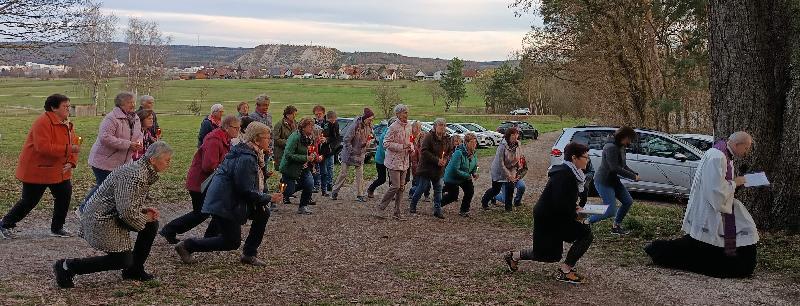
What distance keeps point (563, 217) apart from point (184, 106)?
8400cm

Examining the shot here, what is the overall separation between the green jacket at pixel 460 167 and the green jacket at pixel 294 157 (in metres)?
2.29

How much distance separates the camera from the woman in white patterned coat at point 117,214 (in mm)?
6082

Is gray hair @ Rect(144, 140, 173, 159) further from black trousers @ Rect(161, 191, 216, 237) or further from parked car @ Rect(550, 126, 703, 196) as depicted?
parked car @ Rect(550, 126, 703, 196)

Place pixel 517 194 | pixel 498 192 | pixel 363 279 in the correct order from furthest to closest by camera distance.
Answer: pixel 517 194, pixel 498 192, pixel 363 279

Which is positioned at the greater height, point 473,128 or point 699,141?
point 699,141

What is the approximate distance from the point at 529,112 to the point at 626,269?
270ft

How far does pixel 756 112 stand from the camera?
906cm

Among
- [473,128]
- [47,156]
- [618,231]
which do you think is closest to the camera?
[47,156]

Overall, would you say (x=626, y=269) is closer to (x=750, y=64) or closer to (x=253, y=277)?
(x=750, y=64)

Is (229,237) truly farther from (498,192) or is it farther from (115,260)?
(498,192)

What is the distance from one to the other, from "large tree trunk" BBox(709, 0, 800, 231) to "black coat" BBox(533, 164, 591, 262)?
3.33 m

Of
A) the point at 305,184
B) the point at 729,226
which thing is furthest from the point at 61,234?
the point at 729,226

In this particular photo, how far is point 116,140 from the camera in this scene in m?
8.45

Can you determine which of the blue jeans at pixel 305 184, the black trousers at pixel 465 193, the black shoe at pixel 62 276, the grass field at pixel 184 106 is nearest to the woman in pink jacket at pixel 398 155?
the black trousers at pixel 465 193
